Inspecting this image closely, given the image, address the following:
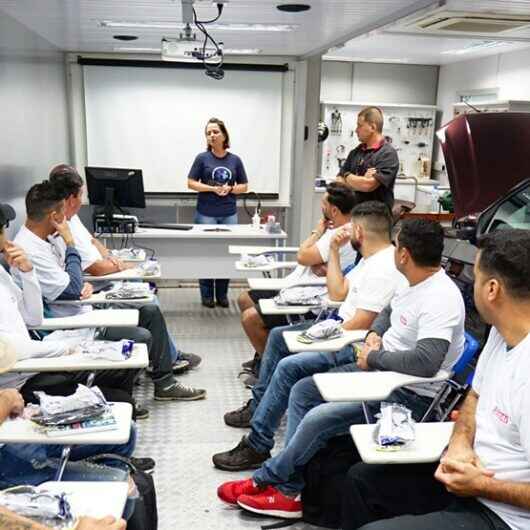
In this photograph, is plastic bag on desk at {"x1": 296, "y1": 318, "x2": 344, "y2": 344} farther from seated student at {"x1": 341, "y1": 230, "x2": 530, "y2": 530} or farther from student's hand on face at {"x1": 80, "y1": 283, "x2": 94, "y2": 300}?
student's hand on face at {"x1": 80, "y1": 283, "x2": 94, "y2": 300}

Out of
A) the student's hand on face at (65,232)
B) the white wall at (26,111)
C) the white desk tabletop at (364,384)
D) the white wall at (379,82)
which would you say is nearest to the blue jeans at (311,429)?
the white desk tabletop at (364,384)

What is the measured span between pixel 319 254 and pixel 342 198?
34cm

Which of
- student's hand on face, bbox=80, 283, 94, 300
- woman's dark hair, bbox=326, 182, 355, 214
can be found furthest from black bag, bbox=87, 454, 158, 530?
woman's dark hair, bbox=326, 182, 355, 214

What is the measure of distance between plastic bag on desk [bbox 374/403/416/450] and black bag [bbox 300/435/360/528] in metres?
0.41

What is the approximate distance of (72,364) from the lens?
217 centimetres

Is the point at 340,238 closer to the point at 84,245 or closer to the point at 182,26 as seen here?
the point at 84,245

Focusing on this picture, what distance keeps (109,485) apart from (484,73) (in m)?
7.22

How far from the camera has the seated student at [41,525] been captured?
1312mm

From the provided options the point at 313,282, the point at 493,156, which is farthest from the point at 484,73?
the point at 313,282

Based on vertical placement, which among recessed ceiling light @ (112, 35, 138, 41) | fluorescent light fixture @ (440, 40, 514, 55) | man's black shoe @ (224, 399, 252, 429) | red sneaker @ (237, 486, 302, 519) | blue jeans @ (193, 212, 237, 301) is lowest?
man's black shoe @ (224, 399, 252, 429)

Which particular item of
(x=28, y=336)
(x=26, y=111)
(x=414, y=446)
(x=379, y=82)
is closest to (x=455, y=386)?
(x=414, y=446)

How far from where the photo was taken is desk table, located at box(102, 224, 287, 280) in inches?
189

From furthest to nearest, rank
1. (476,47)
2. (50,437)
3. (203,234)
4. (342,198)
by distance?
(476,47) → (203,234) → (342,198) → (50,437)

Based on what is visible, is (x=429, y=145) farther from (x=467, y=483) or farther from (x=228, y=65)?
(x=467, y=483)
